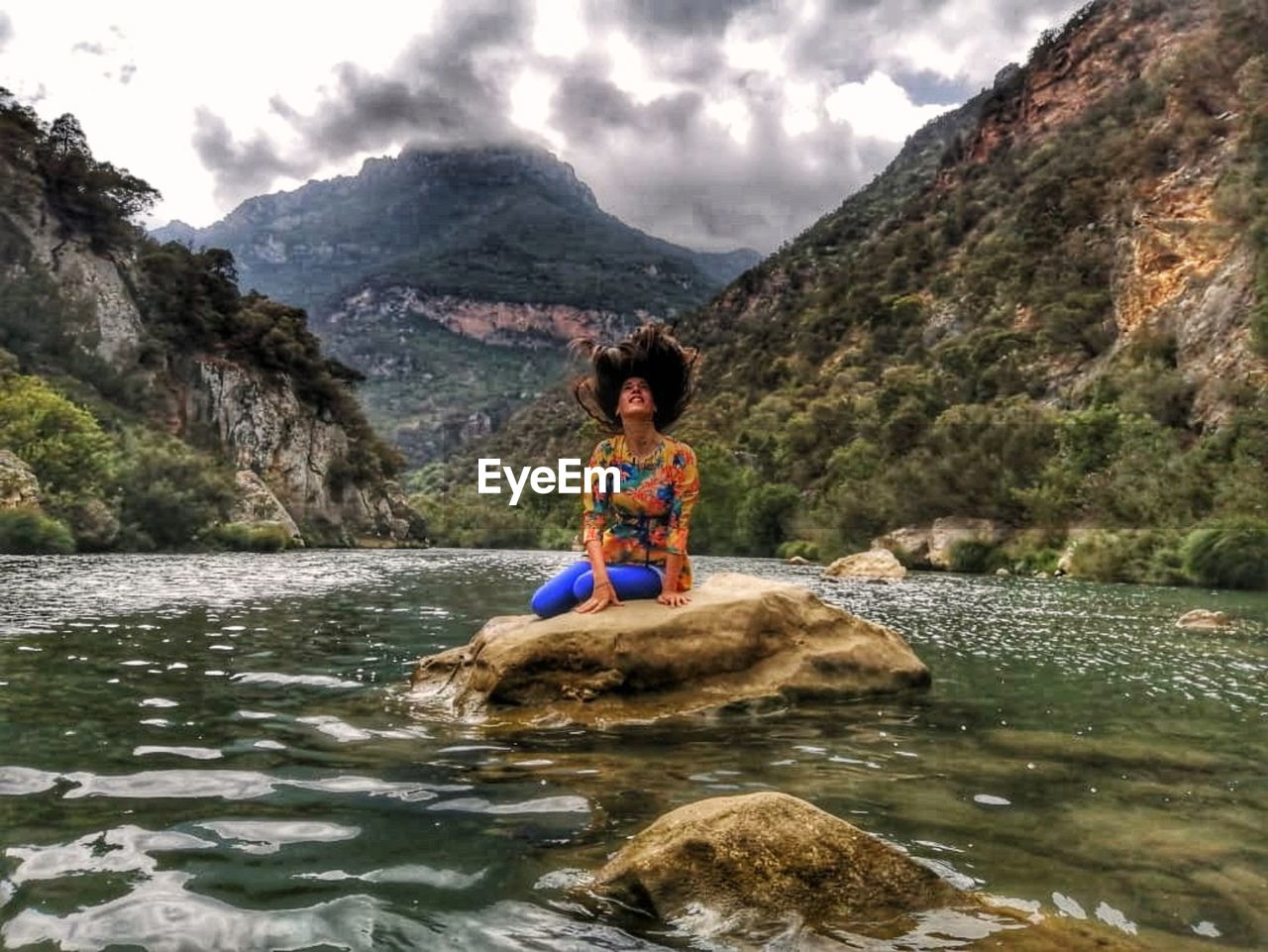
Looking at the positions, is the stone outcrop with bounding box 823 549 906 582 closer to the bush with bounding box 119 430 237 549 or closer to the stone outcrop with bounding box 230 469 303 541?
the bush with bounding box 119 430 237 549

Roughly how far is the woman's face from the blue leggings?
65.3 inches

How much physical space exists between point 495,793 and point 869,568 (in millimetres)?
36939

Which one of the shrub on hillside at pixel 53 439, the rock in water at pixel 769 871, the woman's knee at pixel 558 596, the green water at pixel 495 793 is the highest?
the shrub on hillside at pixel 53 439

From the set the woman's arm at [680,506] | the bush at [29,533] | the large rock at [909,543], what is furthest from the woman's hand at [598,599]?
the large rock at [909,543]

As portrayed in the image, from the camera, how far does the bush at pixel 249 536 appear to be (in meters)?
59.1

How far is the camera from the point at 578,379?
8.69 metres

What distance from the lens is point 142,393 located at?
7412cm

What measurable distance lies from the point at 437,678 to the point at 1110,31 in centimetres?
13360

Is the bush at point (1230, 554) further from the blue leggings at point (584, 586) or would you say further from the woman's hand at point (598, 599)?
the woman's hand at point (598, 599)

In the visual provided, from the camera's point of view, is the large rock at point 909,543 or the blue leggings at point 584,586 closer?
the blue leggings at point 584,586

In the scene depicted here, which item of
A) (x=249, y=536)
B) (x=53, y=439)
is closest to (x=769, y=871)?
(x=53, y=439)

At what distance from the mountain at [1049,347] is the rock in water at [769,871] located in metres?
35.7

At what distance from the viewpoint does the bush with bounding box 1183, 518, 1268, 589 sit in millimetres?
32625

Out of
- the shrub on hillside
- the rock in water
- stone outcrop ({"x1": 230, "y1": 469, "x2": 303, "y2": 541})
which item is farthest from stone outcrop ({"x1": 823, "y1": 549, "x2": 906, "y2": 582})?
stone outcrop ({"x1": 230, "y1": 469, "x2": 303, "y2": 541})
